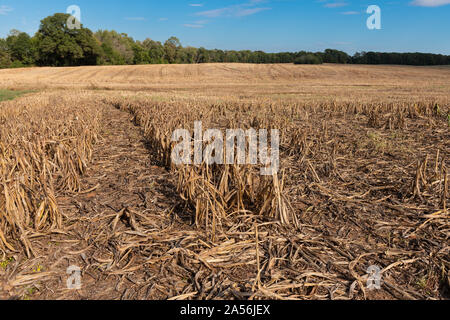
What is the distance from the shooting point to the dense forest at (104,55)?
57312mm

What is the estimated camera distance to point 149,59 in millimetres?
73812

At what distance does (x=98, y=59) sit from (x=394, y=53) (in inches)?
2490

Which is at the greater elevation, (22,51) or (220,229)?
(22,51)

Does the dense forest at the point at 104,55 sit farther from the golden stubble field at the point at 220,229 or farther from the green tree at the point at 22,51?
the golden stubble field at the point at 220,229

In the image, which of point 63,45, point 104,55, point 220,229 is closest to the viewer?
point 220,229

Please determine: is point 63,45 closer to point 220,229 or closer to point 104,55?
point 104,55

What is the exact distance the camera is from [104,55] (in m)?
68.8

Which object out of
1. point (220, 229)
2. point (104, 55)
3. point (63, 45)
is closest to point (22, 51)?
point (63, 45)

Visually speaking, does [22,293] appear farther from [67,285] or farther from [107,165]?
[107,165]

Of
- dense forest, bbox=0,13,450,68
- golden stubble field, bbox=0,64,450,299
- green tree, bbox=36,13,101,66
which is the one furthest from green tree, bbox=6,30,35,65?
golden stubble field, bbox=0,64,450,299

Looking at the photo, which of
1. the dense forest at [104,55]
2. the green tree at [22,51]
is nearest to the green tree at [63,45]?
the dense forest at [104,55]

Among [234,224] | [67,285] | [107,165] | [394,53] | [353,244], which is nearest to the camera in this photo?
[67,285]
